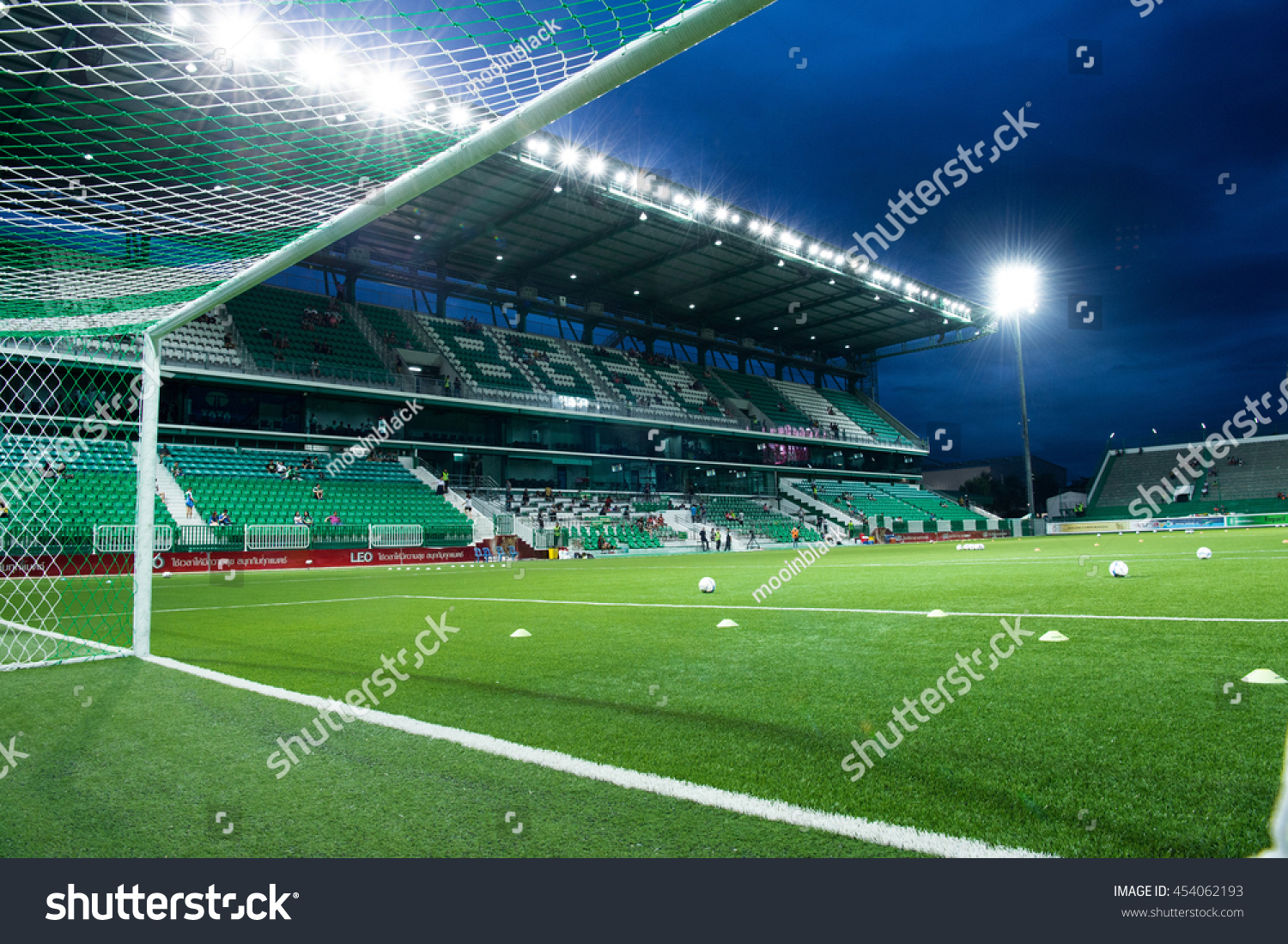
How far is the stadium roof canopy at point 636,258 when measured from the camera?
30547 mm

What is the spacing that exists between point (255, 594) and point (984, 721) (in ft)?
41.7

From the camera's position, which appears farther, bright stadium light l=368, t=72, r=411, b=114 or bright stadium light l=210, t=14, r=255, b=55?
bright stadium light l=368, t=72, r=411, b=114

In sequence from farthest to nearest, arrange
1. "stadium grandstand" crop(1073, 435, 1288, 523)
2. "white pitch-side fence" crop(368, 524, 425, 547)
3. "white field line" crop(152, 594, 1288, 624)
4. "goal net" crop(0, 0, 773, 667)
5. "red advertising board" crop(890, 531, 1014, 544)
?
1. "stadium grandstand" crop(1073, 435, 1288, 523)
2. "red advertising board" crop(890, 531, 1014, 544)
3. "white pitch-side fence" crop(368, 524, 425, 547)
4. "white field line" crop(152, 594, 1288, 624)
5. "goal net" crop(0, 0, 773, 667)

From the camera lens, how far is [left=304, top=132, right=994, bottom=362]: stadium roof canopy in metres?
30.5

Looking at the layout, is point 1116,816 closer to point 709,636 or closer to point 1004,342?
point 709,636

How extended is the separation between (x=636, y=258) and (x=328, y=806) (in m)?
39.0

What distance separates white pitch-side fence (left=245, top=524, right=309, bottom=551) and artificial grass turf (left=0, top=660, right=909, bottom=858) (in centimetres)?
2155

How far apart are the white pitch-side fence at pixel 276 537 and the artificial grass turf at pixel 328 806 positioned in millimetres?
21549

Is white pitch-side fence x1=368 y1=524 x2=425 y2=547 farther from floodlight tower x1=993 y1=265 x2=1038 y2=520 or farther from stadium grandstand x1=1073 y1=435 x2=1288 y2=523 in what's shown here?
stadium grandstand x1=1073 y1=435 x2=1288 y2=523

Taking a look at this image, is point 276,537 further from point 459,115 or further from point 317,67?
point 459,115

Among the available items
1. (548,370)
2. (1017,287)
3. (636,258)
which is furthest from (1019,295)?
(548,370)

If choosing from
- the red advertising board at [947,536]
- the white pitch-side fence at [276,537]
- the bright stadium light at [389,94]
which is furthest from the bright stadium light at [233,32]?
the red advertising board at [947,536]

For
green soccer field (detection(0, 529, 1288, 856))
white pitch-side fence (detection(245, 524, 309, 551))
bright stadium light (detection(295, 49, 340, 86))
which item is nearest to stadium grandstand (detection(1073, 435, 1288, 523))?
white pitch-side fence (detection(245, 524, 309, 551))

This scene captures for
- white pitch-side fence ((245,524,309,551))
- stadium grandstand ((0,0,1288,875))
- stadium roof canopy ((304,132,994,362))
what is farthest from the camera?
stadium roof canopy ((304,132,994,362))
